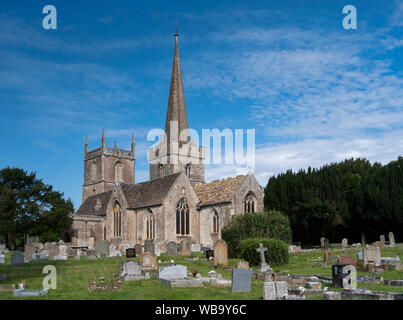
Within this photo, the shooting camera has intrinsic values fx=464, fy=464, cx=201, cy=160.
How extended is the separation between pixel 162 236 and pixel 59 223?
40.1 feet

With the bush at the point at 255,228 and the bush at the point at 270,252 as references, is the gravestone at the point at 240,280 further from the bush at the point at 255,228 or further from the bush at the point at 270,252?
the bush at the point at 255,228

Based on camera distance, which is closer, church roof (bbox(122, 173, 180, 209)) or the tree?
church roof (bbox(122, 173, 180, 209))

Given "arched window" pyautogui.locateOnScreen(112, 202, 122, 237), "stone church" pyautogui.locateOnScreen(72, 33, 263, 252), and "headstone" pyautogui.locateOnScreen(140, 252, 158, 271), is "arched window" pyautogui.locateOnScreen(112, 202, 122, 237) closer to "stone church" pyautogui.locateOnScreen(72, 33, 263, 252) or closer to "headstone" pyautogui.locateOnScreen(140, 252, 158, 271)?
"stone church" pyautogui.locateOnScreen(72, 33, 263, 252)

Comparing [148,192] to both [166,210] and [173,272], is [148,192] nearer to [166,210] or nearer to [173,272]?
[166,210]

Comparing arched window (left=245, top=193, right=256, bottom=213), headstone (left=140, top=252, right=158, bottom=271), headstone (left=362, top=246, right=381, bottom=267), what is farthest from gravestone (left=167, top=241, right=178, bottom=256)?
headstone (left=362, top=246, right=381, bottom=267)

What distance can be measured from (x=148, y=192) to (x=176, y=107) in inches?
792

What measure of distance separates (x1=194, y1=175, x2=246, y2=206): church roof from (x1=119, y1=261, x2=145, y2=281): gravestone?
801 inches

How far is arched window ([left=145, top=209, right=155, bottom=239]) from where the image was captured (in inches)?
1596

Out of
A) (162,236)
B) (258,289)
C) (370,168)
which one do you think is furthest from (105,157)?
(258,289)

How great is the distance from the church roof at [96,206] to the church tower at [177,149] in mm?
8403

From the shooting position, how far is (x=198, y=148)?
59.8 metres

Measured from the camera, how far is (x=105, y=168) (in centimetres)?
6122

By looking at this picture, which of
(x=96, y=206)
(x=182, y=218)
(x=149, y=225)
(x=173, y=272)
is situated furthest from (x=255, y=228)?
(x=96, y=206)

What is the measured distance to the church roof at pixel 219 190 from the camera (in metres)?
39.0
